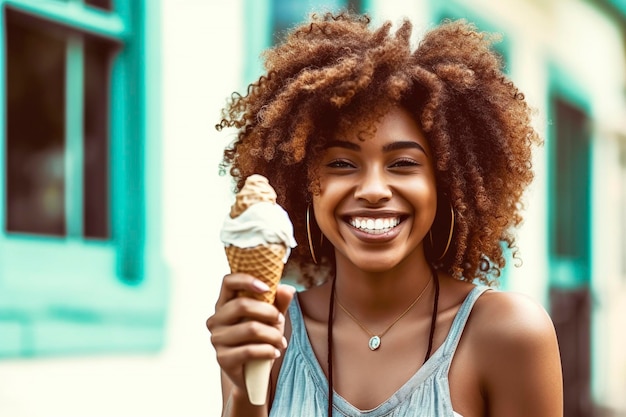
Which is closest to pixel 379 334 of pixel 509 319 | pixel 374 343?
pixel 374 343

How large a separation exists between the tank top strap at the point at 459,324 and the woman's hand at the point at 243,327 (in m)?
0.54

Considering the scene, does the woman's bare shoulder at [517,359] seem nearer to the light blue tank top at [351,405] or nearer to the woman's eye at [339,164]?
the light blue tank top at [351,405]

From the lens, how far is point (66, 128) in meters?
3.27

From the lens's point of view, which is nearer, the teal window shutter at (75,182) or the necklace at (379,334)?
the necklace at (379,334)

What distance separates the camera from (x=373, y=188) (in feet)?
6.83

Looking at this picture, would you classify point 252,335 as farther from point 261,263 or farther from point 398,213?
point 398,213

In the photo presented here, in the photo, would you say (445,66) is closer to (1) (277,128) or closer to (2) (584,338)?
(1) (277,128)

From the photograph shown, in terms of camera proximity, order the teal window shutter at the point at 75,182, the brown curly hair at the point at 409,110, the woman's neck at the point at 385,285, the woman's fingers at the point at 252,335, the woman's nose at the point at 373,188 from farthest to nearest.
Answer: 1. the teal window shutter at the point at 75,182
2. the woman's neck at the point at 385,285
3. the brown curly hair at the point at 409,110
4. the woman's nose at the point at 373,188
5. the woman's fingers at the point at 252,335

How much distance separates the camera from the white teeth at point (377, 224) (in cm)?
210

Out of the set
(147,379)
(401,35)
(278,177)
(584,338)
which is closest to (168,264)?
(147,379)

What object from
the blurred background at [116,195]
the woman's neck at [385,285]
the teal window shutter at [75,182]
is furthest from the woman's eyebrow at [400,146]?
the teal window shutter at [75,182]

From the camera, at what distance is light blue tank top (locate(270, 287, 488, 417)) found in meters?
2.12

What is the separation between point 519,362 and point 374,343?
0.36 meters

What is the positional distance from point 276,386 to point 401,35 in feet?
3.03
